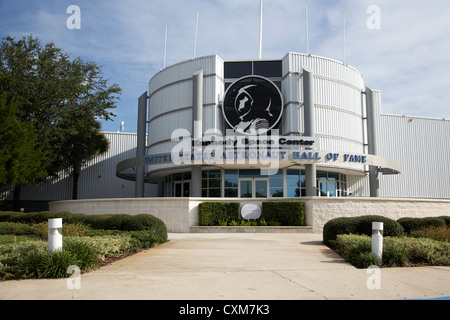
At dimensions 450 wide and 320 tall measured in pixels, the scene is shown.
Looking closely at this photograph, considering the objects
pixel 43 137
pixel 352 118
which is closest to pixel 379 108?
pixel 352 118

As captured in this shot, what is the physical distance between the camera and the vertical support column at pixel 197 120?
29698 mm

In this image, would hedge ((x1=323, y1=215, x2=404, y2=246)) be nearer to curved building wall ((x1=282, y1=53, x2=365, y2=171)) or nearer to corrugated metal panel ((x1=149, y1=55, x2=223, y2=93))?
curved building wall ((x1=282, y1=53, x2=365, y2=171))

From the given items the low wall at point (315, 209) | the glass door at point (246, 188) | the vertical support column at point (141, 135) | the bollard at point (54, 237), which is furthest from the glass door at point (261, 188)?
the bollard at point (54, 237)

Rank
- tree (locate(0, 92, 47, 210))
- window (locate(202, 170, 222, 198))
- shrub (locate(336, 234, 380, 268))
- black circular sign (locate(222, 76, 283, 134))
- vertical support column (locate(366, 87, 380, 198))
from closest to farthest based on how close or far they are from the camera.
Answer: shrub (locate(336, 234, 380, 268)) → tree (locate(0, 92, 47, 210)) → black circular sign (locate(222, 76, 283, 134)) → window (locate(202, 170, 222, 198)) → vertical support column (locate(366, 87, 380, 198))

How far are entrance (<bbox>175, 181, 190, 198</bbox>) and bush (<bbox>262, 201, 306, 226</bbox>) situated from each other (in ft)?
41.3

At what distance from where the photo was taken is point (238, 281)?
7645 mm

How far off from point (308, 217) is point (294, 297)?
15.6 m

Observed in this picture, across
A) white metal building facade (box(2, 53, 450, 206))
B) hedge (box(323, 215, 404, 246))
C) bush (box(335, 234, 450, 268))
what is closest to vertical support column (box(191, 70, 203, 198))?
white metal building facade (box(2, 53, 450, 206))

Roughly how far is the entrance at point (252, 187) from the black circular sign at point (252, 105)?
12.5ft

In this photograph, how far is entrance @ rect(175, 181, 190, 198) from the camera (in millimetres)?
33750

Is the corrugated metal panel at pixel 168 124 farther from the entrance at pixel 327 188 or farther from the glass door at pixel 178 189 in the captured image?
the entrance at pixel 327 188

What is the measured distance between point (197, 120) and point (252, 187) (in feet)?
21.7

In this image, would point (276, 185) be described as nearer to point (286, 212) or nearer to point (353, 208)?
point (286, 212)

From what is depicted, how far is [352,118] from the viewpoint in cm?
3297
